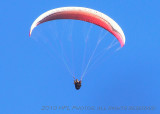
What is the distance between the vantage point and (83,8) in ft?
103

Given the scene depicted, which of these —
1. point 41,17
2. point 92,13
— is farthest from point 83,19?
point 41,17

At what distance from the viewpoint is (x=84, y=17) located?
104 feet

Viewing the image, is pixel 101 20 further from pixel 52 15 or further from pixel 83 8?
pixel 52 15

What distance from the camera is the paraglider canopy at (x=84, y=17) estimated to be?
30906mm

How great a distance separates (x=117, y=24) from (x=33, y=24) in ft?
20.1

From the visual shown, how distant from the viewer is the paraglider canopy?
30.9 meters

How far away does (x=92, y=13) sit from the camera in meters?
31.4

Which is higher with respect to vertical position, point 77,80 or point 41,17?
point 41,17

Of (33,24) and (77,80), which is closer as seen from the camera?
(33,24)

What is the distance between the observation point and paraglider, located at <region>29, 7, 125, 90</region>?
101 feet

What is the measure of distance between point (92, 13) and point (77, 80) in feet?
16.6

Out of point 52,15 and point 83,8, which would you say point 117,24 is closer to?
point 83,8

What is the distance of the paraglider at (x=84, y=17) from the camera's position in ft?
101

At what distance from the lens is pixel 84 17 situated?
3178 centimetres
